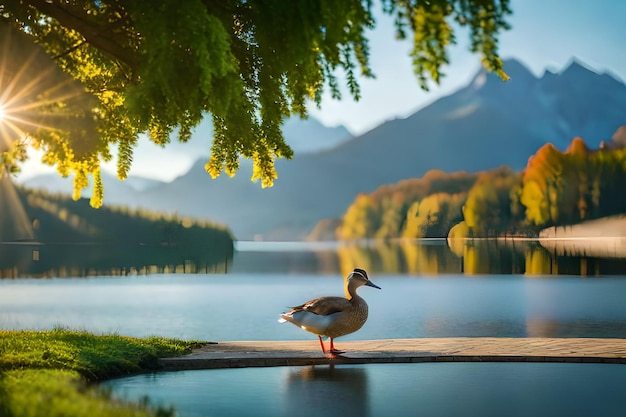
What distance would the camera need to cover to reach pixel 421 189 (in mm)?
130750

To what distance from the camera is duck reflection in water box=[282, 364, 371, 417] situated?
359 inches

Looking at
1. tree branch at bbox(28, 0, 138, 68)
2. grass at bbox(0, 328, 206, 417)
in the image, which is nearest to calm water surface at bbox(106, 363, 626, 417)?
grass at bbox(0, 328, 206, 417)

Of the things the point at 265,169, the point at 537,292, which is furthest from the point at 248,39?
the point at 537,292

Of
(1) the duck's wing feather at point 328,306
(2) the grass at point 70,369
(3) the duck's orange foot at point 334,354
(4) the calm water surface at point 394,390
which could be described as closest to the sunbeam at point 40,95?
(2) the grass at point 70,369

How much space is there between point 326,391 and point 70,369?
3.30m

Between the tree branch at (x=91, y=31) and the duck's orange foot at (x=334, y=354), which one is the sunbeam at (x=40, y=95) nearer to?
the tree branch at (x=91, y=31)

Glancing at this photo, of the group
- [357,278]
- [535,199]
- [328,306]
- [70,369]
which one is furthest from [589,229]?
[70,369]

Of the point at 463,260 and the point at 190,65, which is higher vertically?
the point at 190,65

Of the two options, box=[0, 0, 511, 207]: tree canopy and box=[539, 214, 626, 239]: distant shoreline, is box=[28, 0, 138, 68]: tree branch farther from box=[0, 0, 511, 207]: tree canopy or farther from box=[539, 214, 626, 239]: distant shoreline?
box=[539, 214, 626, 239]: distant shoreline

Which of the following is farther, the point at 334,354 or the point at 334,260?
the point at 334,260

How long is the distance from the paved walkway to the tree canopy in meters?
2.69

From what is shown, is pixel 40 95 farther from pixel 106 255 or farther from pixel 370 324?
pixel 106 255

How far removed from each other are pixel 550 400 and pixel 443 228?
9245cm

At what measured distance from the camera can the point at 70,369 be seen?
10.5 m
